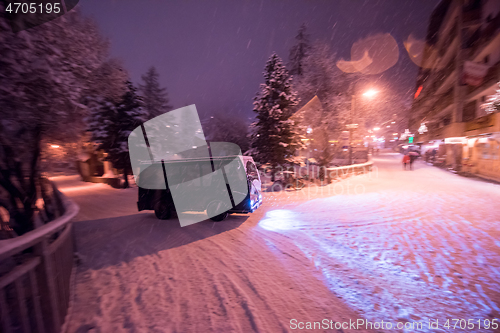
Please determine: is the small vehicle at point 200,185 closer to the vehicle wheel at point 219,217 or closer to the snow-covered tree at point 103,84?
the vehicle wheel at point 219,217

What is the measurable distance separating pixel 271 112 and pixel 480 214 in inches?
440

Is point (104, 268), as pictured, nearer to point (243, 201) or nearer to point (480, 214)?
point (243, 201)

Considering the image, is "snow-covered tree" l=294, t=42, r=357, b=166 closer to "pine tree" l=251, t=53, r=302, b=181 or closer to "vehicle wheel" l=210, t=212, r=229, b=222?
"pine tree" l=251, t=53, r=302, b=181

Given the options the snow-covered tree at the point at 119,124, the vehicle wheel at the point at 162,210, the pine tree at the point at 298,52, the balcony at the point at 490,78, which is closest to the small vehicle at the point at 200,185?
the vehicle wheel at the point at 162,210

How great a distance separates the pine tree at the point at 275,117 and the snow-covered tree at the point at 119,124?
353 inches

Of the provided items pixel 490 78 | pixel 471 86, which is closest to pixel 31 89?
pixel 490 78

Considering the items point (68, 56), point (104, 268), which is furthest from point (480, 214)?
point (68, 56)

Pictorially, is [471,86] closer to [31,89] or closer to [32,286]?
[31,89]

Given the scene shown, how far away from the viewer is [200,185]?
7.58m

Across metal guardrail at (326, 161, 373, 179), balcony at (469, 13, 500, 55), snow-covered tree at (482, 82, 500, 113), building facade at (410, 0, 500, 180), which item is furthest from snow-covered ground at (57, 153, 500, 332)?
balcony at (469, 13, 500, 55)

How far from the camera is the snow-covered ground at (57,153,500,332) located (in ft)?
10.3

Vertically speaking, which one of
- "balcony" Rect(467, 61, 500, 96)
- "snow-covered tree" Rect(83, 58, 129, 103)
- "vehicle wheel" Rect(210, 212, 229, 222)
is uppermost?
"balcony" Rect(467, 61, 500, 96)

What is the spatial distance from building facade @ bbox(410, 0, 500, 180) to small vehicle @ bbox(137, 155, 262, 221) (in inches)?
633

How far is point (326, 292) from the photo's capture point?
12.0 ft
